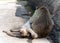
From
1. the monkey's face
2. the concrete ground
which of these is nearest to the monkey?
the monkey's face

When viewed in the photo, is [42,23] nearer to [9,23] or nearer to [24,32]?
[24,32]

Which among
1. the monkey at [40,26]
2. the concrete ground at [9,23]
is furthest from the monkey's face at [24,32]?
the concrete ground at [9,23]

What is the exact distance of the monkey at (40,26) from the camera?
448 centimetres

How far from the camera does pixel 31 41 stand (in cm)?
446

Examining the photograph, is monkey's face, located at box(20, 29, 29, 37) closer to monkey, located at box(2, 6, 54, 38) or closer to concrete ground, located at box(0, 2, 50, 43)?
monkey, located at box(2, 6, 54, 38)

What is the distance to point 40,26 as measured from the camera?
4535 millimetres

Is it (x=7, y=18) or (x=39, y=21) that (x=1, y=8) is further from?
(x=39, y=21)

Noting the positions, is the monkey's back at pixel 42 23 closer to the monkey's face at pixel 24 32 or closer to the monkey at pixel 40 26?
the monkey at pixel 40 26

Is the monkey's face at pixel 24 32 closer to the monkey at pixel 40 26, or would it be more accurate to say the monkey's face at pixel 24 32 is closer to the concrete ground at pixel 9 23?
the monkey at pixel 40 26

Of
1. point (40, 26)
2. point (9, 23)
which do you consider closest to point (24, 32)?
point (40, 26)

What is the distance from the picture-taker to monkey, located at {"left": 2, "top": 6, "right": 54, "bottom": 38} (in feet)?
14.7

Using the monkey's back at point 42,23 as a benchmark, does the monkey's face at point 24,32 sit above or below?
below

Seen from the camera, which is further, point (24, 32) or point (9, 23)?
point (9, 23)

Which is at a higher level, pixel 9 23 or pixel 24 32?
pixel 9 23
